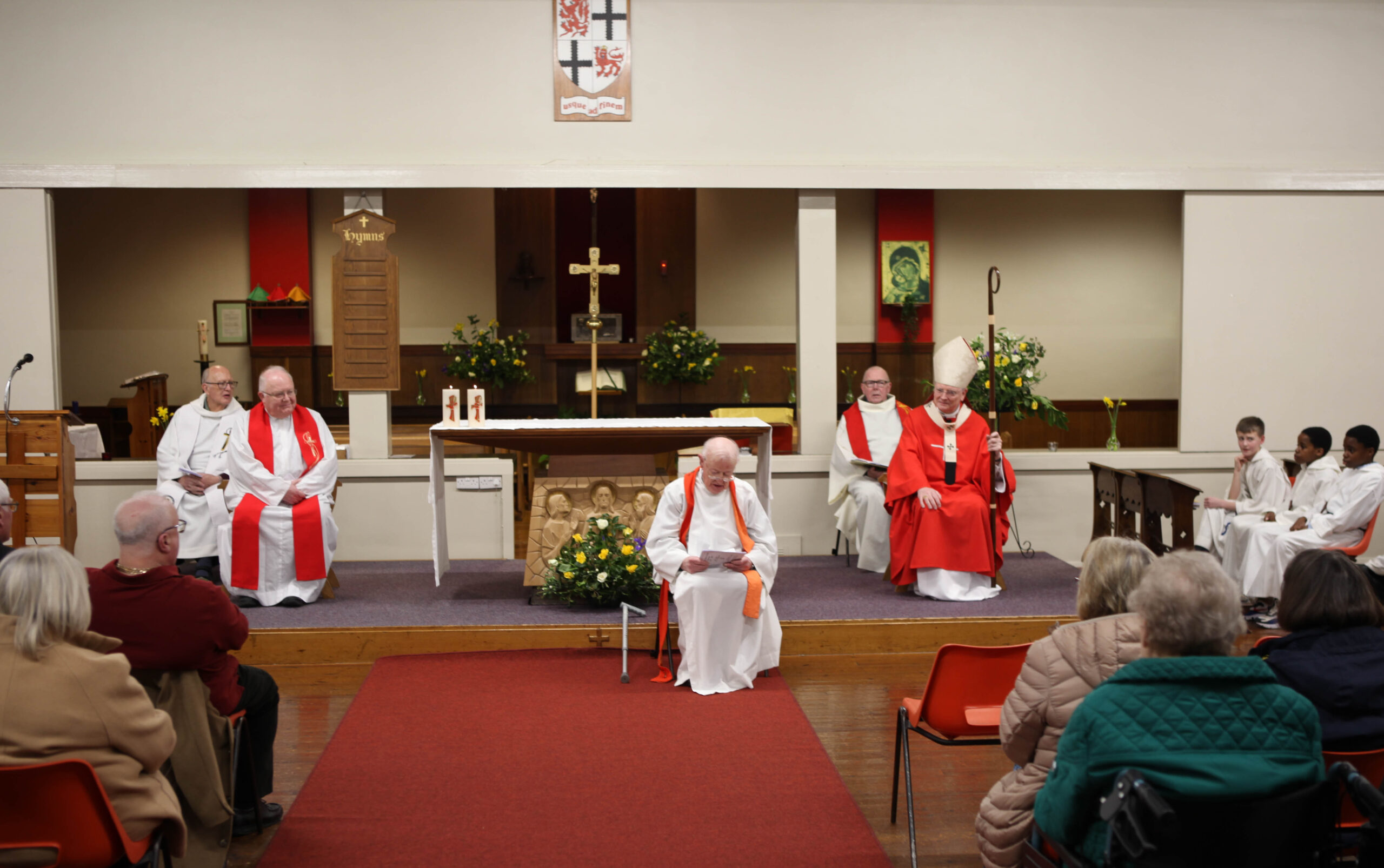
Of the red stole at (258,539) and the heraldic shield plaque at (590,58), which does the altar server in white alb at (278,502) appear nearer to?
the red stole at (258,539)

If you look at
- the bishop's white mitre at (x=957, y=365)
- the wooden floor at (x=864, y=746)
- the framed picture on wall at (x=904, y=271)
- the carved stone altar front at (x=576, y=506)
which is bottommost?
the wooden floor at (x=864, y=746)

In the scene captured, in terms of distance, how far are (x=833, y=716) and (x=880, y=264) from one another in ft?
23.5

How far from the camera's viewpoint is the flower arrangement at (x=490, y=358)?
10.7 metres

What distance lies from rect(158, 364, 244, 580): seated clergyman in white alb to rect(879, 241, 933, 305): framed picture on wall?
22.0ft

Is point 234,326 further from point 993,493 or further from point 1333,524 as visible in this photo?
point 1333,524

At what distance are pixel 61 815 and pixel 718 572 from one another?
3.27m

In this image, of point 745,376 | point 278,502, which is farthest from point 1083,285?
point 278,502

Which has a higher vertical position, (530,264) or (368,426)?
(530,264)

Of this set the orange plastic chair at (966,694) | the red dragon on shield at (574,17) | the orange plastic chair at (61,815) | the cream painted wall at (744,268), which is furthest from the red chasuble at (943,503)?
the cream painted wall at (744,268)

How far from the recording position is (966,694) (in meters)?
3.41

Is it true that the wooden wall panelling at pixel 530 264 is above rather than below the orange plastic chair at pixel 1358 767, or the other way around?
above

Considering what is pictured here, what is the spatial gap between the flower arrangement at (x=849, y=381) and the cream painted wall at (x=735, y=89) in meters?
3.61

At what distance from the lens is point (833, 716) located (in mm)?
4891

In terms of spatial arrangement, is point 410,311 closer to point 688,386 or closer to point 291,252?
point 291,252
